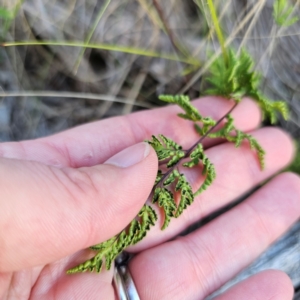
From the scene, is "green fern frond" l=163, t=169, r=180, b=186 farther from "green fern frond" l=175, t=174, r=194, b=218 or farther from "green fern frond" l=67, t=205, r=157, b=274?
"green fern frond" l=67, t=205, r=157, b=274

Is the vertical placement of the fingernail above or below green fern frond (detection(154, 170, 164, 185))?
above

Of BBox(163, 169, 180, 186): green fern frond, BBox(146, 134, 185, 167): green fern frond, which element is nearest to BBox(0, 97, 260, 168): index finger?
BBox(146, 134, 185, 167): green fern frond

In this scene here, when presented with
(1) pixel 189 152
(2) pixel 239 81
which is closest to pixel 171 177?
(1) pixel 189 152

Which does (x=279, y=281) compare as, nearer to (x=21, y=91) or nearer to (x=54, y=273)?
(x=54, y=273)

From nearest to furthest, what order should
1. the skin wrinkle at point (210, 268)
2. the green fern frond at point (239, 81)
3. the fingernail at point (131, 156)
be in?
the fingernail at point (131, 156)
the skin wrinkle at point (210, 268)
the green fern frond at point (239, 81)

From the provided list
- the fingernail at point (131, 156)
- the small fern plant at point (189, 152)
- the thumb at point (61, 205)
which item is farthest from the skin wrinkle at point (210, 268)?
the fingernail at point (131, 156)

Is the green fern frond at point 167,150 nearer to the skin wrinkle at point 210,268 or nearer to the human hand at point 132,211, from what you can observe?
the human hand at point 132,211

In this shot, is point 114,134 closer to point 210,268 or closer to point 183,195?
point 183,195

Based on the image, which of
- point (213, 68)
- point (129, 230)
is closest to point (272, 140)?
point (213, 68)
